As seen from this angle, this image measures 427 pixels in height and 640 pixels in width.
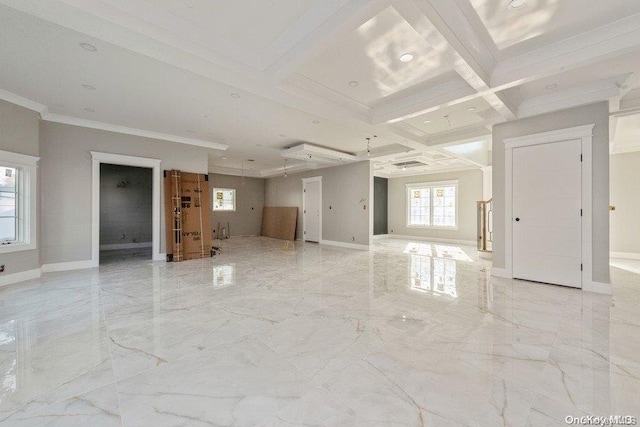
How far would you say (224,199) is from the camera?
1062 centimetres

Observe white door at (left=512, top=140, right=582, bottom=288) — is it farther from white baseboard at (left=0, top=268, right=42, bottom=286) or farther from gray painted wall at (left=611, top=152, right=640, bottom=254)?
white baseboard at (left=0, top=268, right=42, bottom=286)

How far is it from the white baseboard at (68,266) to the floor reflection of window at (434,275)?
5.97 meters

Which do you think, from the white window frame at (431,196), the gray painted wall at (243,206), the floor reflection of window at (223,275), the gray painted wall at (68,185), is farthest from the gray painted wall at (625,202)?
the gray painted wall at (68,185)

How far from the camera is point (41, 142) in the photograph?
4.55 metres

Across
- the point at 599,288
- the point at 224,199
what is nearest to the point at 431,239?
the point at 599,288

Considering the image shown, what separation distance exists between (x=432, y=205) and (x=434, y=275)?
19.8 ft

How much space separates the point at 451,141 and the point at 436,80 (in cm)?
241

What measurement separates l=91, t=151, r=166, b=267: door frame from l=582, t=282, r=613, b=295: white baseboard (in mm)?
7592

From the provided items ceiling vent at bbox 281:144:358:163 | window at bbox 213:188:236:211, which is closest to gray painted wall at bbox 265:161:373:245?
ceiling vent at bbox 281:144:358:163

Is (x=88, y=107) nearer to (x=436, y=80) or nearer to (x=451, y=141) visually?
(x=436, y=80)

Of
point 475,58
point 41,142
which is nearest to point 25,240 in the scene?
point 41,142

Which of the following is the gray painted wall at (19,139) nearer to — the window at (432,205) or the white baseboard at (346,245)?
the white baseboard at (346,245)

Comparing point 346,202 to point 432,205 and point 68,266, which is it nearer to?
point 432,205

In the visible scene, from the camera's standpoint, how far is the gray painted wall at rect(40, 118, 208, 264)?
466cm
